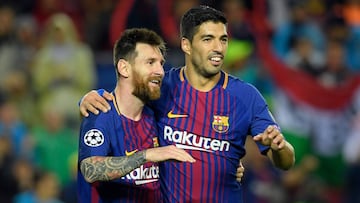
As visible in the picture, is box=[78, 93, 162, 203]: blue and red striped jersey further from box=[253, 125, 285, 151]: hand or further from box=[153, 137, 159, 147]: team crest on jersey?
box=[253, 125, 285, 151]: hand

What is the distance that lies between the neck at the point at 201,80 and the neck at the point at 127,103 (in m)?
0.40

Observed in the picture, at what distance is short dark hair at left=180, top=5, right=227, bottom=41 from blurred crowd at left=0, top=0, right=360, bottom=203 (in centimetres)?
412

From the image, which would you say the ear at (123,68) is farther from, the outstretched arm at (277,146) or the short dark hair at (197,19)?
the outstretched arm at (277,146)

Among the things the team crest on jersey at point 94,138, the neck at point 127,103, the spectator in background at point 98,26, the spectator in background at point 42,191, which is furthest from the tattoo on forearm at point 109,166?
the spectator in background at point 98,26

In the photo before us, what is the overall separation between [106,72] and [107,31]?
0.69 metres

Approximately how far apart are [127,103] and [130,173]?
0.47 meters

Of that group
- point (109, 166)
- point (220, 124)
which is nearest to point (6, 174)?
point (220, 124)

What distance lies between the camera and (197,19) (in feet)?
24.7

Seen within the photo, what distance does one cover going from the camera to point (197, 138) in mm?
7484

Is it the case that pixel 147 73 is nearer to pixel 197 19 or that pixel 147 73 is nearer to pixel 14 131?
pixel 197 19

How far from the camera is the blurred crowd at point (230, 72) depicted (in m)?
11.9

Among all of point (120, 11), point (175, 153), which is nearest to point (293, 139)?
point (120, 11)

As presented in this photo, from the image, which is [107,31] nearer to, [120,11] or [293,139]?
[120,11]

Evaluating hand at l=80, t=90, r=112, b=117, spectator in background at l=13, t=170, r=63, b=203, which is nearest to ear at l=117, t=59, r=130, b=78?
hand at l=80, t=90, r=112, b=117
